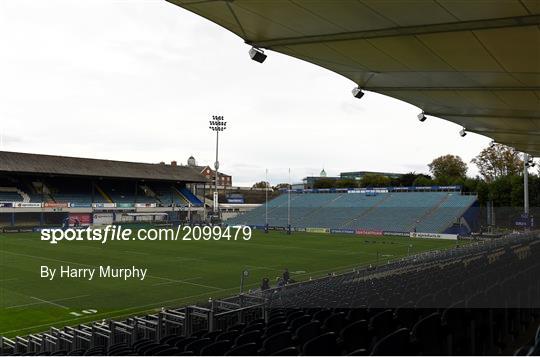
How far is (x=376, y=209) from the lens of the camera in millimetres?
66375

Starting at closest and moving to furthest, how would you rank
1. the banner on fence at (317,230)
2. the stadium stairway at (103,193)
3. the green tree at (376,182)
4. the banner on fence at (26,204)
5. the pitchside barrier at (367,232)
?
the pitchside barrier at (367,232), the banner on fence at (26,204), the banner on fence at (317,230), the stadium stairway at (103,193), the green tree at (376,182)

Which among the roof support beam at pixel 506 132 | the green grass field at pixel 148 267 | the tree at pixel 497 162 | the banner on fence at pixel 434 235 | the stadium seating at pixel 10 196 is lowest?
the green grass field at pixel 148 267

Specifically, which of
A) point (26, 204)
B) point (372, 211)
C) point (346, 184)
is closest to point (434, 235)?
point (372, 211)

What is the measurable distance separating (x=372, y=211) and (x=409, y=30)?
2384 inches

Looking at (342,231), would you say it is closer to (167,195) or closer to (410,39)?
(167,195)

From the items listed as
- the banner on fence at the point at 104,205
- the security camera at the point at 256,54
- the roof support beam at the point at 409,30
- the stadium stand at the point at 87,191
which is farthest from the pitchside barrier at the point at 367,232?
the roof support beam at the point at 409,30

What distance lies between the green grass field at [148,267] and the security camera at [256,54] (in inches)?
469

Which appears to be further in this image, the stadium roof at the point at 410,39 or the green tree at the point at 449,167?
the green tree at the point at 449,167

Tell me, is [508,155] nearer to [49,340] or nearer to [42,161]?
[42,161]

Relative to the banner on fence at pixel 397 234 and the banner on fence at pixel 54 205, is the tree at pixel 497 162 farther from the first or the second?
the banner on fence at pixel 54 205

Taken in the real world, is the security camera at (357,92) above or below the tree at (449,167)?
below

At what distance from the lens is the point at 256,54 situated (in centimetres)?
787

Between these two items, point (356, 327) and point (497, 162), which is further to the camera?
point (497, 162)

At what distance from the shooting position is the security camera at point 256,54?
Result: 7.86 meters
